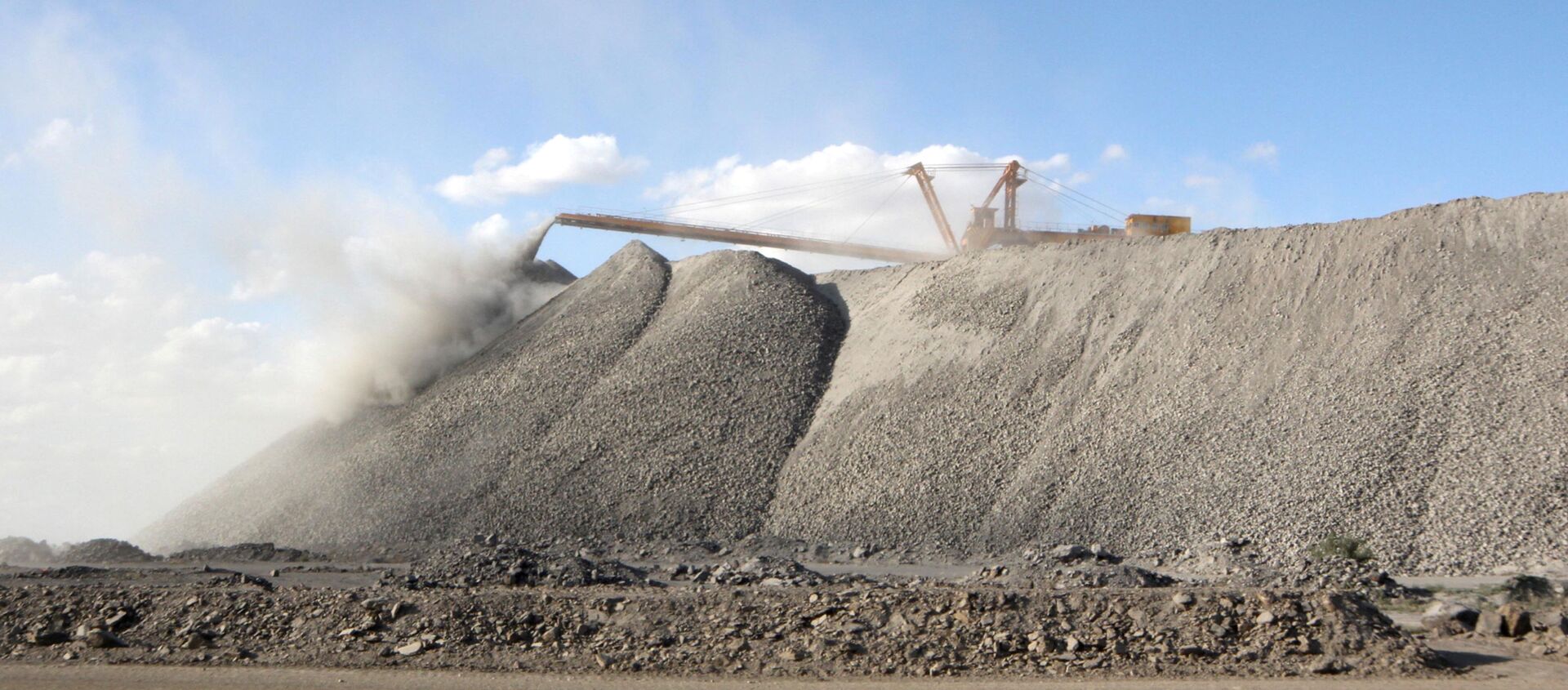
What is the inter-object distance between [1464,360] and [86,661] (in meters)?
26.3

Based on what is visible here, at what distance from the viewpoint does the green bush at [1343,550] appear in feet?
66.9

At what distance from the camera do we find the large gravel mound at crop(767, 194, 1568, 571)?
22609mm

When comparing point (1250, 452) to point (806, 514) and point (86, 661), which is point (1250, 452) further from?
point (86, 661)

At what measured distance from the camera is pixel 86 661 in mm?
12430

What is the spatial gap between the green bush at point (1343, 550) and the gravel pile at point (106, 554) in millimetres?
26988

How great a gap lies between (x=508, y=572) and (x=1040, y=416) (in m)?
15.4

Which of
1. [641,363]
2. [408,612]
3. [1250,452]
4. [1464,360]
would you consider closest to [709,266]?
[641,363]

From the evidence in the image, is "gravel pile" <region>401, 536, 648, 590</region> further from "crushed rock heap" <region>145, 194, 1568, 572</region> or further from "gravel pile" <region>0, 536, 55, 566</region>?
"gravel pile" <region>0, 536, 55, 566</region>

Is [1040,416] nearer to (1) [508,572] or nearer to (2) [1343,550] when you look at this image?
(2) [1343,550]

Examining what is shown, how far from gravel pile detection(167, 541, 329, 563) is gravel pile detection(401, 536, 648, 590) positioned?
364 inches

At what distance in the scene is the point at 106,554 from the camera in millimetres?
30469

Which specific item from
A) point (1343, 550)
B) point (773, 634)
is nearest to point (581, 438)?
point (1343, 550)

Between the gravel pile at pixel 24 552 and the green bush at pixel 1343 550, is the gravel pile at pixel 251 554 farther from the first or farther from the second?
the green bush at pixel 1343 550

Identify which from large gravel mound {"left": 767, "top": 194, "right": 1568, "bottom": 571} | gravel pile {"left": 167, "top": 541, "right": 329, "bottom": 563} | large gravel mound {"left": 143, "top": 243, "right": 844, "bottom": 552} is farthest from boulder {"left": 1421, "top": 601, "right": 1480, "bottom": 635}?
gravel pile {"left": 167, "top": 541, "right": 329, "bottom": 563}
